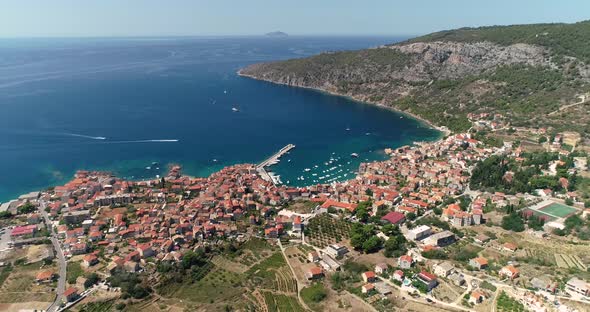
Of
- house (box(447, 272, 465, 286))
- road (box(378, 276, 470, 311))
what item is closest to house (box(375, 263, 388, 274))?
road (box(378, 276, 470, 311))

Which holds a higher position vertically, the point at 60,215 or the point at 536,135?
the point at 536,135

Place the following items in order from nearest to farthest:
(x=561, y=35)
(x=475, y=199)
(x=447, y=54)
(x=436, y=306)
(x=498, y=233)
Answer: (x=436, y=306)
(x=498, y=233)
(x=475, y=199)
(x=561, y=35)
(x=447, y=54)

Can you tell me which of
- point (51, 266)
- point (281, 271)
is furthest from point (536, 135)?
point (51, 266)

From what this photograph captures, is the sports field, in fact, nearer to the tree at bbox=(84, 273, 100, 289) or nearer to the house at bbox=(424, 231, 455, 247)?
the house at bbox=(424, 231, 455, 247)

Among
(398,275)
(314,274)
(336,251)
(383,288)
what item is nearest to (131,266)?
(314,274)

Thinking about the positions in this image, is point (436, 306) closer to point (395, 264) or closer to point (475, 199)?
point (395, 264)
